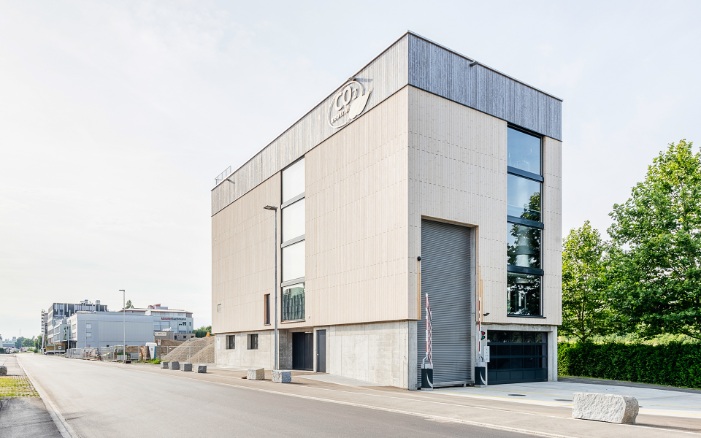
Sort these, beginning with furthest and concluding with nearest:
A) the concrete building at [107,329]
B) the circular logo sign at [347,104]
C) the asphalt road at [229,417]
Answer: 1. the concrete building at [107,329]
2. the circular logo sign at [347,104]
3. the asphalt road at [229,417]

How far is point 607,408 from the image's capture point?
51.5ft

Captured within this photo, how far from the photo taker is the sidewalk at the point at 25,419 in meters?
14.1

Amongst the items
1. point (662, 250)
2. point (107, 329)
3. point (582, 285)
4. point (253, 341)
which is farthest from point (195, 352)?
point (107, 329)

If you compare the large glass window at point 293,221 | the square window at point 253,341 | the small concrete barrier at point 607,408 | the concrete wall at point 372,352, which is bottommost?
the square window at point 253,341

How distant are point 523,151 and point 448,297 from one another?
9.71m

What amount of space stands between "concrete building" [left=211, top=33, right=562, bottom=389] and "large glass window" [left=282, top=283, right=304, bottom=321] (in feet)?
1.26

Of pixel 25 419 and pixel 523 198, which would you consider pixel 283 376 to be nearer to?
pixel 25 419

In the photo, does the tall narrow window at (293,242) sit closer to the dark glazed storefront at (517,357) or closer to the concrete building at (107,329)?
the dark glazed storefront at (517,357)

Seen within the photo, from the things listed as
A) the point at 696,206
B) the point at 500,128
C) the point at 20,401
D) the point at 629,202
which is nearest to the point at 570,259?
the point at 629,202

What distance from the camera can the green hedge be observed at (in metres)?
31.3

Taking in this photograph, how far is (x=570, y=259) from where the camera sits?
148 feet

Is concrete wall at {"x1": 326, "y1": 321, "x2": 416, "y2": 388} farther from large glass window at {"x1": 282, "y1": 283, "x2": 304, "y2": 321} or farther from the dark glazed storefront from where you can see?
the dark glazed storefront

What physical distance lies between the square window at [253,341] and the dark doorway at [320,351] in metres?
12.2

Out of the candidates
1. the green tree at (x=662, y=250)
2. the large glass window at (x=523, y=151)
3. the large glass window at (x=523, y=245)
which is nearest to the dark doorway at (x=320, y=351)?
the large glass window at (x=523, y=245)
